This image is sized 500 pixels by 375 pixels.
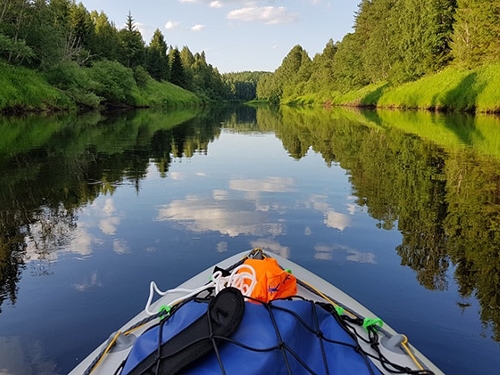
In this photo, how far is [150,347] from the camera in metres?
2.13

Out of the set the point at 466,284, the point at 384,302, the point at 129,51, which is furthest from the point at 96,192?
the point at 129,51

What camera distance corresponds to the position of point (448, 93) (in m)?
32.8

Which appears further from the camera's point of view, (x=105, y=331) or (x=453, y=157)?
(x=453, y=157)

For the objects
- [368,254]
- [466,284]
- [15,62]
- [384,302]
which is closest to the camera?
[384,302]

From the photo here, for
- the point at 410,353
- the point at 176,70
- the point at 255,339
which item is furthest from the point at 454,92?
the point at 176,70

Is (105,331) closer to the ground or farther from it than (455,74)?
closer to the ground

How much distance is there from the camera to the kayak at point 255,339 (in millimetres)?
1979

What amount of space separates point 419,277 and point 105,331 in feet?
10.8

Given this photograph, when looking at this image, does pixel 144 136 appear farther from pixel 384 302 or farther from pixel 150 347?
pixel 150 347

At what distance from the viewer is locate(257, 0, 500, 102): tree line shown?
30453 mm

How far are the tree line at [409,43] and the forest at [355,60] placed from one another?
9 centimetres

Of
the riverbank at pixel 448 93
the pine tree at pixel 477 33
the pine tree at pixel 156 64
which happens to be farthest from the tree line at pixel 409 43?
the pine tree at pixel 156 64

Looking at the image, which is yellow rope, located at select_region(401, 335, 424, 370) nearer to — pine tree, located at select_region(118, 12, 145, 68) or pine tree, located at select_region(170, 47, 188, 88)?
pine tree, located at select_region(118, 12, 145, 68)

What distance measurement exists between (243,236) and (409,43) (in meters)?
41.2
